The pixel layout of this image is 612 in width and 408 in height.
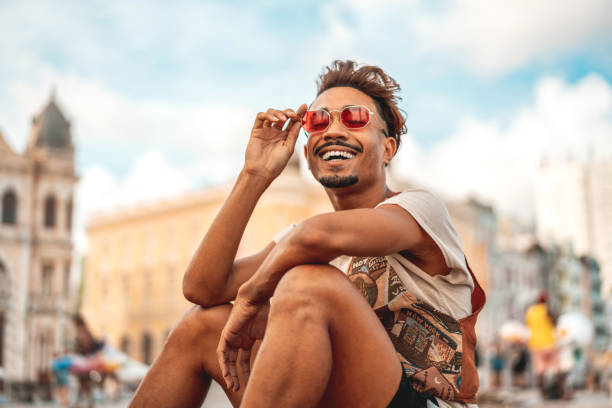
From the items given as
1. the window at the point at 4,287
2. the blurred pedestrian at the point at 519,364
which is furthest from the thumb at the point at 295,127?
the window at the point at 4,287

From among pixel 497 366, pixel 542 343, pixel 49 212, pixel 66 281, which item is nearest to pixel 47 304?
pixel 66 281

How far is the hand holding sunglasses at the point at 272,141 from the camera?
247cm

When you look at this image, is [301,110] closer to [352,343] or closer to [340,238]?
[340,238]

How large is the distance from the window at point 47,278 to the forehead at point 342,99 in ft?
105

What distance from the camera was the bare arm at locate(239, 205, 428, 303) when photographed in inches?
76.9

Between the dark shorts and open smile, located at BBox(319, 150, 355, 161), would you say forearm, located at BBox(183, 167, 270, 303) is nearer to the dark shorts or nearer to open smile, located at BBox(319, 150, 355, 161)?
open smile, located at BBox(319, 150, 355, 161)

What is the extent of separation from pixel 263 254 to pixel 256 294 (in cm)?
56

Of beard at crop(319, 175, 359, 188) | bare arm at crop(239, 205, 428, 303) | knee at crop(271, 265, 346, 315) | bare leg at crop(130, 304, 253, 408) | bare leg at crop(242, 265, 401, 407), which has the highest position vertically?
beard at crop(319, 175, 359, 188)

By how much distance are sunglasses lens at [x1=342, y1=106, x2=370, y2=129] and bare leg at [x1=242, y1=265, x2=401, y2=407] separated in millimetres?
634

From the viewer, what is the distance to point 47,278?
108 ft

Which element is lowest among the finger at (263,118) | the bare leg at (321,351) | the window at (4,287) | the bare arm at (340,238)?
the window at (4,287)

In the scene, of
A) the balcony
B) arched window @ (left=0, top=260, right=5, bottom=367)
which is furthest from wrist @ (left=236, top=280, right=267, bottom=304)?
the balcony

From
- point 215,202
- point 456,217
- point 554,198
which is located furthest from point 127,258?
point 554,198

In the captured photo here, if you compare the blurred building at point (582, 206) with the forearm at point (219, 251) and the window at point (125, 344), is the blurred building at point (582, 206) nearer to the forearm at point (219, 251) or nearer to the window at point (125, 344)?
the window at point (125, 344)
